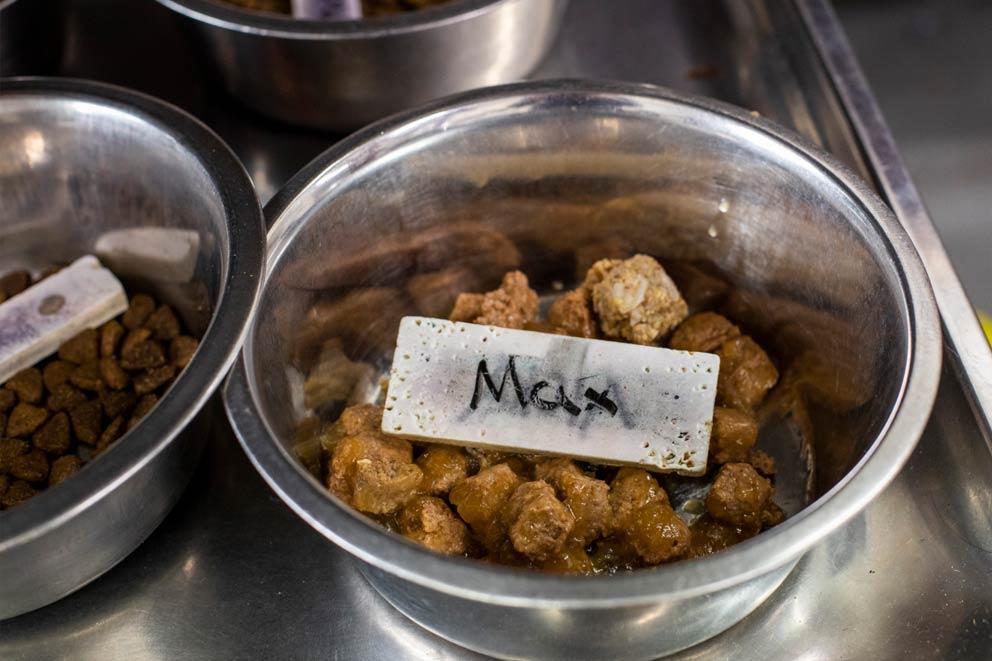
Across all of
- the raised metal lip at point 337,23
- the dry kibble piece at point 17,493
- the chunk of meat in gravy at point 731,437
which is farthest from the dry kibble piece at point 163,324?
the chunk of meat in gravy at point 731,437

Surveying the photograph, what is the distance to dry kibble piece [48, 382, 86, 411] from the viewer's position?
1003 mm

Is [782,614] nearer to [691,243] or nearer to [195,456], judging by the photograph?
[691,243]

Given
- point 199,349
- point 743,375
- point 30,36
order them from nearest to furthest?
point 199,349 < point 743,375 < point 30,36

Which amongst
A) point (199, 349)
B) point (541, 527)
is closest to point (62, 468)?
point (199, 349)

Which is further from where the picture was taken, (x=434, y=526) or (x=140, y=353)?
(x=140, y=353)

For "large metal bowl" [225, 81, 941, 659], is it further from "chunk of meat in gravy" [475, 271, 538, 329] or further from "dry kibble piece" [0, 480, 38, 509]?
"dry kibble piece" [0, 480, 38, 509]

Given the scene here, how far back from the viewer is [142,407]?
39.3 inches

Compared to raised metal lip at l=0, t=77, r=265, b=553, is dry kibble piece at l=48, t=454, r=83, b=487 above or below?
below

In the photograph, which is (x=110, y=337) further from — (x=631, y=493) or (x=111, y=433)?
(x=631, y=493)

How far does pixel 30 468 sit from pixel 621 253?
66 cm

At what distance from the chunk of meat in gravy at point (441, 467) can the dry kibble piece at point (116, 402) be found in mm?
320

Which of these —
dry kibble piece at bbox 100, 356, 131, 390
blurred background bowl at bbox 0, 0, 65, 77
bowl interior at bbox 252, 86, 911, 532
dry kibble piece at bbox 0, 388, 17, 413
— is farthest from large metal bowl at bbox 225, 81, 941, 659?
blurred background bowl at bbox 0, 0, 65, 77

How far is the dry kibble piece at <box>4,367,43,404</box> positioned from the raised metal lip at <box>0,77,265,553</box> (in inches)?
11.8

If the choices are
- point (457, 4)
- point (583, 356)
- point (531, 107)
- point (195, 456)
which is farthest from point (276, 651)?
point (457, 4)
